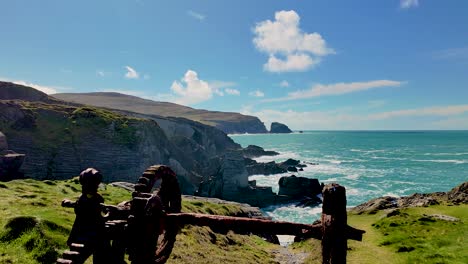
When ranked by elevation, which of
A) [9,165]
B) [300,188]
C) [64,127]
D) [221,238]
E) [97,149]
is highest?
[64,127]

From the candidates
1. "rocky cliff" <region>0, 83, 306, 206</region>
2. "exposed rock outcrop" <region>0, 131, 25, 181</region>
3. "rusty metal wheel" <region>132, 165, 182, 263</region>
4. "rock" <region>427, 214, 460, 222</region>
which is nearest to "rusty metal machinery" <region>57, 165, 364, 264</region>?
"rusty metal wheel" <region>132, 165, 182, 263</region>

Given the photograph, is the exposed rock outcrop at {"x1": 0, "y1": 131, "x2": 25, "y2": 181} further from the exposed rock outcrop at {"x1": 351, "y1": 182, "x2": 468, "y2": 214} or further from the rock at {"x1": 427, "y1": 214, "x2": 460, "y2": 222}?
the rock at {"x1": 427, "y1": 214, "x2": 460, "y2": 222}

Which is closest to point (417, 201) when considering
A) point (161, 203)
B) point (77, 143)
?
point (161, 203)

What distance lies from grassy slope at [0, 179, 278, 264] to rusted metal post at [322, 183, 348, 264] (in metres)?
12.8

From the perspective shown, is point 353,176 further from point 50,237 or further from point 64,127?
point 50,237

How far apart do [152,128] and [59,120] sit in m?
28.3

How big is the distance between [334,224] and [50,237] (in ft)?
46.7

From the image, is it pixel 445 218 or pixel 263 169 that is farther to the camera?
pixel 263 169

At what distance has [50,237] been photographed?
15.0 meters

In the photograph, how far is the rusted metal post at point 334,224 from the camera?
574 cm

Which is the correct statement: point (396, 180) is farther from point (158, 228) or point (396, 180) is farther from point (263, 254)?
point (158, 228)

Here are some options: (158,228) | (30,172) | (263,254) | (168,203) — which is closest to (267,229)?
(158,228)

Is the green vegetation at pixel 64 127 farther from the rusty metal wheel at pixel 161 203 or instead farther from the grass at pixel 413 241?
the rusty metal wheel at pixel 161 203

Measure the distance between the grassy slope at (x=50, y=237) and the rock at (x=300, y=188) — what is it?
5389cm
